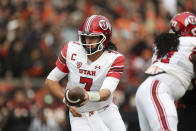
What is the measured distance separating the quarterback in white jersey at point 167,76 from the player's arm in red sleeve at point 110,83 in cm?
77

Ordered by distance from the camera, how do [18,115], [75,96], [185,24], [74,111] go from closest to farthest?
[75,96] < [74,111] < [185,24] < [18,115]

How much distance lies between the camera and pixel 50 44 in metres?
12.0

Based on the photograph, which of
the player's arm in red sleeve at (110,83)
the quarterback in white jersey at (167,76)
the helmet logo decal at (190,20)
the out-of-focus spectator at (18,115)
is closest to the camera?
the player's arm in red sleeve at (110,83)

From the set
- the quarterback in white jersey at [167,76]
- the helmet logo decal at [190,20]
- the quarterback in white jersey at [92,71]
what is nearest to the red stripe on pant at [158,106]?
the quarterback in white jersey at [167,76]

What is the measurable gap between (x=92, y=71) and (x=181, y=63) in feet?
4.26

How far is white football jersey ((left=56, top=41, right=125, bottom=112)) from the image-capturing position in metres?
5.85

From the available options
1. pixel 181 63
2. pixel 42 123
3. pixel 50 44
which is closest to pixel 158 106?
pixel 181 63

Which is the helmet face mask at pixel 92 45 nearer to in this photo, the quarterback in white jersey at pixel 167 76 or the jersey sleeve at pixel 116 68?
the jersey sleeve at pixel 116 68

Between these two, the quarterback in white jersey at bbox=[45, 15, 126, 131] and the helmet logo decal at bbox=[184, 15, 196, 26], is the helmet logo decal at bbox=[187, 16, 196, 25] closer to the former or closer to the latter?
the helmet logo decal at bbox=[184, 15, 196, 26]

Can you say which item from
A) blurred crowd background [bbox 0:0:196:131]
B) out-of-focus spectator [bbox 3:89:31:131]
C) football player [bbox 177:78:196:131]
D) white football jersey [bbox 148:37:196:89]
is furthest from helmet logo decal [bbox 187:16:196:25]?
out-of-focus spectator [bbox 3:89:31:131]

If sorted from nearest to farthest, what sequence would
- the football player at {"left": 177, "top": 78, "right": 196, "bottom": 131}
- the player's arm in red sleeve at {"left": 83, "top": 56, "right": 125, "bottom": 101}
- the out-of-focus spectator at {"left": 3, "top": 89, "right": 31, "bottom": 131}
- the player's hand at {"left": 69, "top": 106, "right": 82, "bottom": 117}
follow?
the player's arm in red sleeve at {"left": 83, "top": 56, "right": 125, "bottom": 101}
the player's hand at {"left": 69, "top": 106, "right": 82, "bottom": 117}
the football player at {"left": 177, "top": 78, "right": 196, "bottom": 131}
the out-of-focus spectator at {"left": 3, "top": 89, "right": 31, "bottom": 131}

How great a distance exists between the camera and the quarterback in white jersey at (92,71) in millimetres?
5828

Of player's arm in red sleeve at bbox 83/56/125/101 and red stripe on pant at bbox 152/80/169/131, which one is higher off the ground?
player's arm in red sleeve at bbox 83/56/125/101

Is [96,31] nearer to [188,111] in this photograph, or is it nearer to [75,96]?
[75,96]
